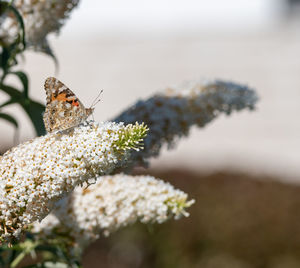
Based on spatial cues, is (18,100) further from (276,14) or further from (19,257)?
(276,14)

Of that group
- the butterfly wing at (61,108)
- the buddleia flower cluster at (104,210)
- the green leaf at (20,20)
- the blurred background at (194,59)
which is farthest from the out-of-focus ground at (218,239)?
the blurred background at (194,59)

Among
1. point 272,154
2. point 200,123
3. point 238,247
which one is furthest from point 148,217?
point 272,154

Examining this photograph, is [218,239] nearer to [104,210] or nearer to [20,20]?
[104,210]

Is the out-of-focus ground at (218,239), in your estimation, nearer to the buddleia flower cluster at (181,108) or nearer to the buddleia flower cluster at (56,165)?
the buddleia flower cluster at (181,108)

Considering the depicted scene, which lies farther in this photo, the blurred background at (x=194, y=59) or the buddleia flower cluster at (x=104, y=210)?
the blurred background at (x=194, y=59)

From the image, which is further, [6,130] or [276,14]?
[276,14]

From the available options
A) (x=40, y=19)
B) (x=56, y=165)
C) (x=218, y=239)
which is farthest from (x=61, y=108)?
(x=218, y=239)
